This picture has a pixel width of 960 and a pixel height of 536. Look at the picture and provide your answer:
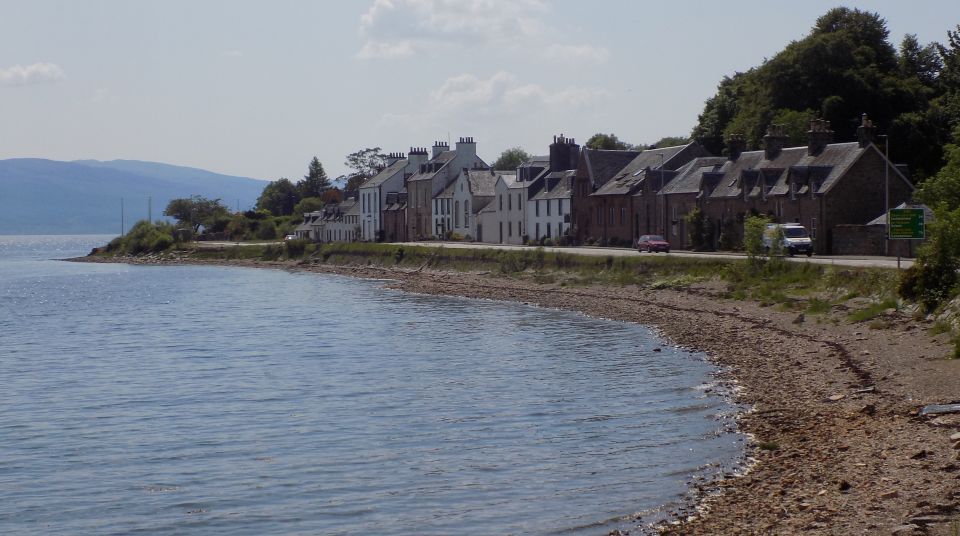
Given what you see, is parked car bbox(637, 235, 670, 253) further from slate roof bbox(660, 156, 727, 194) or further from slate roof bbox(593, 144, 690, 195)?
slate roof bbox(593, 144, 690, 195)

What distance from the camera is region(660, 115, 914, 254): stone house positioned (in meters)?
67.5

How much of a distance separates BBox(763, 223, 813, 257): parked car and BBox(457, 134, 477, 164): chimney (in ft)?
207

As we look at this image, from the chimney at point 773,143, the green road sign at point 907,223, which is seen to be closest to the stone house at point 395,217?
the chimney at point 773,143

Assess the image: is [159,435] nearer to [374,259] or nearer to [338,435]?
[338,435]

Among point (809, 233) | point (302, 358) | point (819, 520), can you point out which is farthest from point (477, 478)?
point (809, 233)

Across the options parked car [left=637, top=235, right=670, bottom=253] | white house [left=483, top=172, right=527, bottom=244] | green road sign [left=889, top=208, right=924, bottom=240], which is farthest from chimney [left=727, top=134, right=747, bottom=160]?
green road sign [left=889, top=208, right=924, bottom=240]

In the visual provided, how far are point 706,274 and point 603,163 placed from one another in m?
36.6

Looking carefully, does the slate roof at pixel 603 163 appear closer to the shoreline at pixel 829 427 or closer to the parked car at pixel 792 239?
the parked car at pixel 792 239

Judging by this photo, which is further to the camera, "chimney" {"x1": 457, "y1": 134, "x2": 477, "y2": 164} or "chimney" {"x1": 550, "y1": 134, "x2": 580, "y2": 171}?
"chimney" {"x1": 457, "y1": 134, "x2": 477, "y2": 164}

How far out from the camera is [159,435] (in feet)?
88.7

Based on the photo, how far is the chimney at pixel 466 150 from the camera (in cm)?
→ 12619

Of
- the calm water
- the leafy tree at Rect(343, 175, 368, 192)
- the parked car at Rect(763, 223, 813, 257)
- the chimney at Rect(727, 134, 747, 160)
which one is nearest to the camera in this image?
the calm water

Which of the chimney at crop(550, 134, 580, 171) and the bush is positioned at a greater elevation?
the chimney at crop(550, 134, 580, 171)

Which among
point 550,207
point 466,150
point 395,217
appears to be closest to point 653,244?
point 550,207
